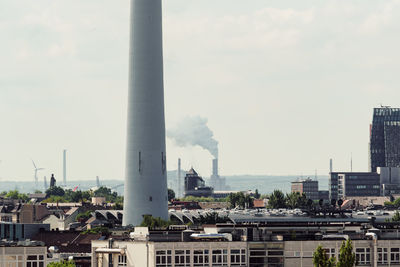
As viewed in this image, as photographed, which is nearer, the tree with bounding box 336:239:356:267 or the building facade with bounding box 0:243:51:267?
the tree with bounding box 336:239:356:267

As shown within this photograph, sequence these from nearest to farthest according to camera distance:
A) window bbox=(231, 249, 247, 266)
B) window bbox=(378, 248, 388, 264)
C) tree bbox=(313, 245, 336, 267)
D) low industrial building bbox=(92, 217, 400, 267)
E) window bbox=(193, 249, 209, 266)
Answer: tree bbox=(313, 245, 336, 267), low industrial building bbox=(92, 217, 400, 267), window bbox=(193, 249, 209, 266), window bbox=(231, 249, 247, 266), window bbox=(378, 248, 388, 264)

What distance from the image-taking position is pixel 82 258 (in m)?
149

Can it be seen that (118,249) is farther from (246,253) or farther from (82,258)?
(82,258)

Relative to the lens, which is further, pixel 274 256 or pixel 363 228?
pixel 363 228

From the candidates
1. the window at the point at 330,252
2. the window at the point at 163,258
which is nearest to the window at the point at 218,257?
the window at the point at 163,258

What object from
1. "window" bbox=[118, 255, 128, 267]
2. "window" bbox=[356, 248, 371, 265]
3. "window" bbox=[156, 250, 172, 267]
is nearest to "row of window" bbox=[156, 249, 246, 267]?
"window" bbox=[156, 250, 172, 267]

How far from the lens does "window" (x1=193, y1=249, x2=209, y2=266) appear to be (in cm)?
12206

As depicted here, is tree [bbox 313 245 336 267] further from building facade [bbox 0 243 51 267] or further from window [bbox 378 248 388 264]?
building facade [bbox 0 243 51 267]

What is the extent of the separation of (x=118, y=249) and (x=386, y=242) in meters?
25.5

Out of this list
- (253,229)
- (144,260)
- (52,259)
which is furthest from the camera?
(52,259)

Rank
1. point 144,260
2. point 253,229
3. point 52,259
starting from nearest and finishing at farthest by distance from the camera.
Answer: point 144,260, point 253,229, point 52,259

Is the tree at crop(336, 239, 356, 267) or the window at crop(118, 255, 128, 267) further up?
the tree at crop(336, 239, 356, 267)

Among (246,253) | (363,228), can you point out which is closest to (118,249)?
(246,253)

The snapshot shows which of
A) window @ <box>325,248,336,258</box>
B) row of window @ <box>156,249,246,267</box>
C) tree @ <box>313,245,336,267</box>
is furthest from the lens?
window @ <box>325,248,336,258</box>
